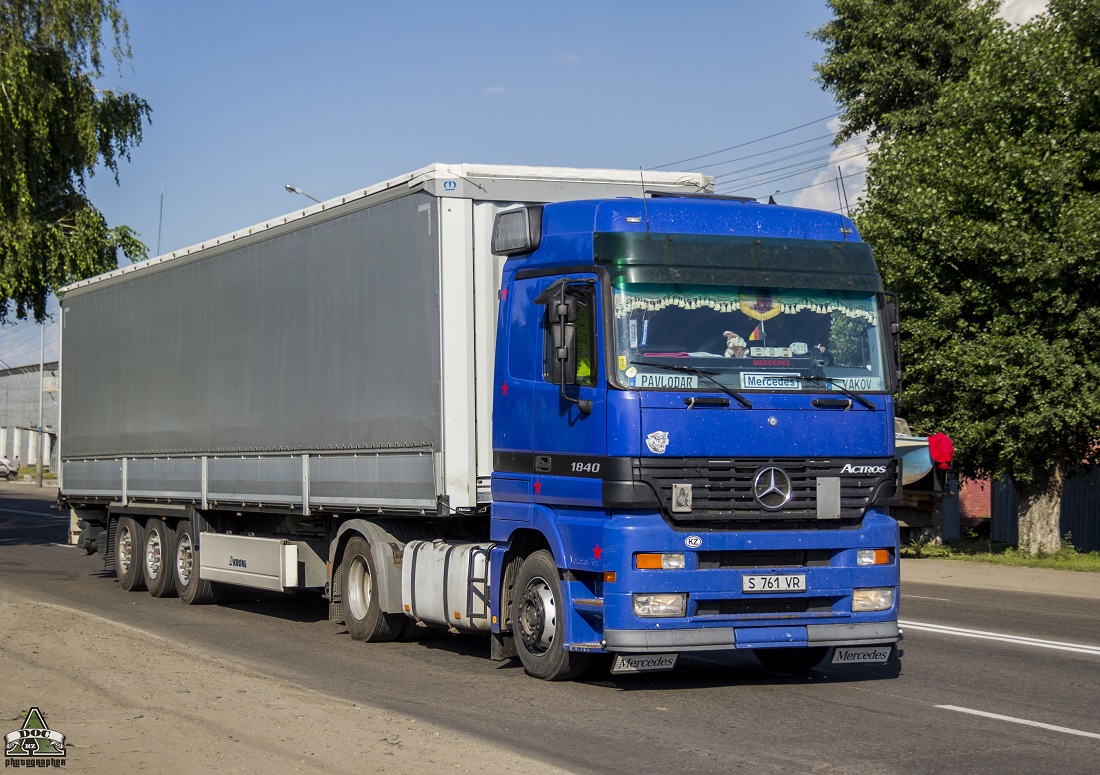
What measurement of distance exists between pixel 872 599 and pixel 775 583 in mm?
828

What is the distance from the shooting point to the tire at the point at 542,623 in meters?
9.99

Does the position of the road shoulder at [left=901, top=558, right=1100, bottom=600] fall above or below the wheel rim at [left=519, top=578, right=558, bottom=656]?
below

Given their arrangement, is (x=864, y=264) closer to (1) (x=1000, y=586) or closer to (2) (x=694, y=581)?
(2) (x=694, y=581)

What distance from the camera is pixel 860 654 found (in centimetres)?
1005

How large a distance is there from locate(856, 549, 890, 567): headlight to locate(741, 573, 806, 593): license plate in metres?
0.50

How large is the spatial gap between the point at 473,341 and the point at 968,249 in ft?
47.8

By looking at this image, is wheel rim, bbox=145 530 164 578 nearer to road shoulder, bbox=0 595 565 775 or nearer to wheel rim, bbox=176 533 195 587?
wheel rim, bbox=176 533 195 587

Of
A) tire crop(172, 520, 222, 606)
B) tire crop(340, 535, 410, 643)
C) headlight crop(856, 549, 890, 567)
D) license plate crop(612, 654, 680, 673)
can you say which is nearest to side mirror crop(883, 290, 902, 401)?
headlight crop(856, 549, 890, 567)

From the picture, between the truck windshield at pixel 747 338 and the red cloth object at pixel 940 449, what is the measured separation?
13796 millimetres

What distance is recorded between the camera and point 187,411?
54.9ft

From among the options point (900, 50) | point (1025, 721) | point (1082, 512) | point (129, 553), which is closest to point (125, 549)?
point (129, 553)

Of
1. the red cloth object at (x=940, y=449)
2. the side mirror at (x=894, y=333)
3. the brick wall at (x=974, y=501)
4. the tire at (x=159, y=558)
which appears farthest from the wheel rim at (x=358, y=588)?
the brick wall at (x=974, y=501)

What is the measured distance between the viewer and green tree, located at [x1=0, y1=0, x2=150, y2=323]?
28.2 metres

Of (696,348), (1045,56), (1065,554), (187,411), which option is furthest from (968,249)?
(696,348)
